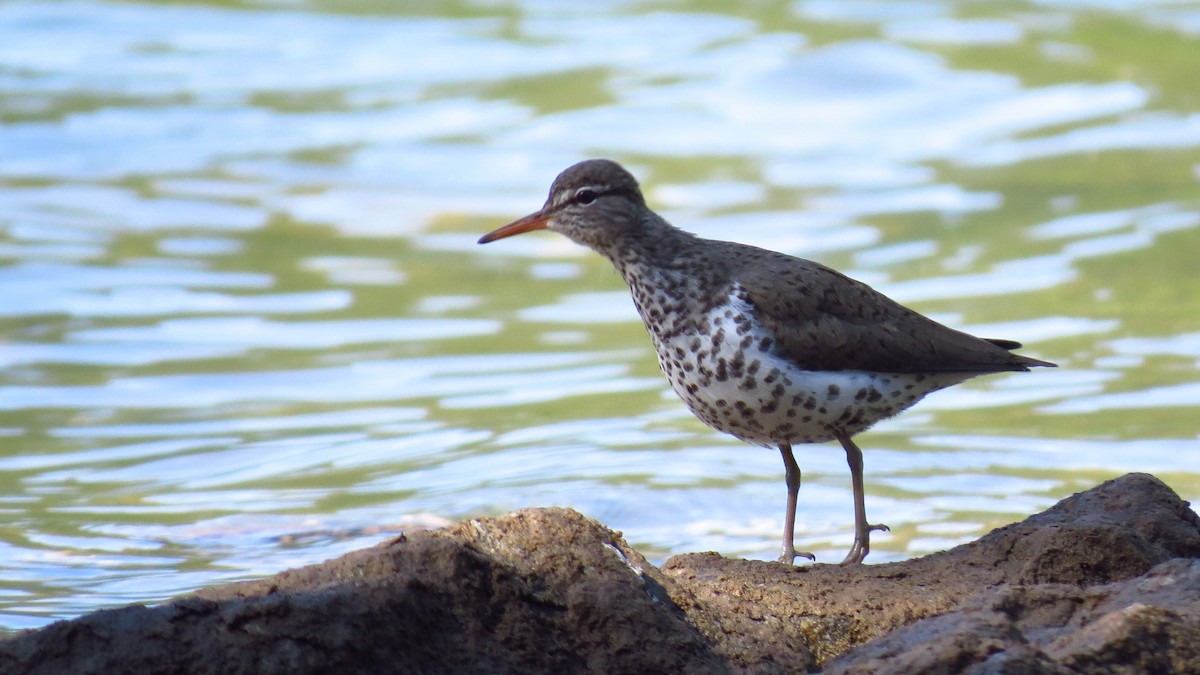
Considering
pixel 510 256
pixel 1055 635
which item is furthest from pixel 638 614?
pixel 510 256

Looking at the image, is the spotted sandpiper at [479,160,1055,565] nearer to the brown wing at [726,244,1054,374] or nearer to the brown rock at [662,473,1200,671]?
the brown wing at [726,244,1054,374]

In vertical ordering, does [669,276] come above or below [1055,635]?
above

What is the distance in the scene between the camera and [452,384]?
Result: 12.4m

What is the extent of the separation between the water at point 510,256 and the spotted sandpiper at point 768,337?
1.70 meters

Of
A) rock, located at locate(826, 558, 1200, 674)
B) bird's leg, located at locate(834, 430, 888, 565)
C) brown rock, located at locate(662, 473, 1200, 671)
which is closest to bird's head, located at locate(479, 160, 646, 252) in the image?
bird's leg, located at locate(834, 430, 888, 565)

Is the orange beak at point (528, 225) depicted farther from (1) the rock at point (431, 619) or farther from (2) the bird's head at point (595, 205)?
(1) the rock at point (431, 619)

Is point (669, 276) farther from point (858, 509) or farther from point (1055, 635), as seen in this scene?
point (1055, 635)

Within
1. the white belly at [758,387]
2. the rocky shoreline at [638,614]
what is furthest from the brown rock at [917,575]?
the white belly at [758,387]

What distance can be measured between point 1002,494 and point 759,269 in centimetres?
326

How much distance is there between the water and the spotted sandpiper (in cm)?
170

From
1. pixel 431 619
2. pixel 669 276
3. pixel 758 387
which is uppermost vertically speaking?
pixel 669 276

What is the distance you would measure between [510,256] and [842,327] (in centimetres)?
946

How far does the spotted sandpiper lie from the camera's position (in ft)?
21.9

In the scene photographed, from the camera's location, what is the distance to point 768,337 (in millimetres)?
6676
